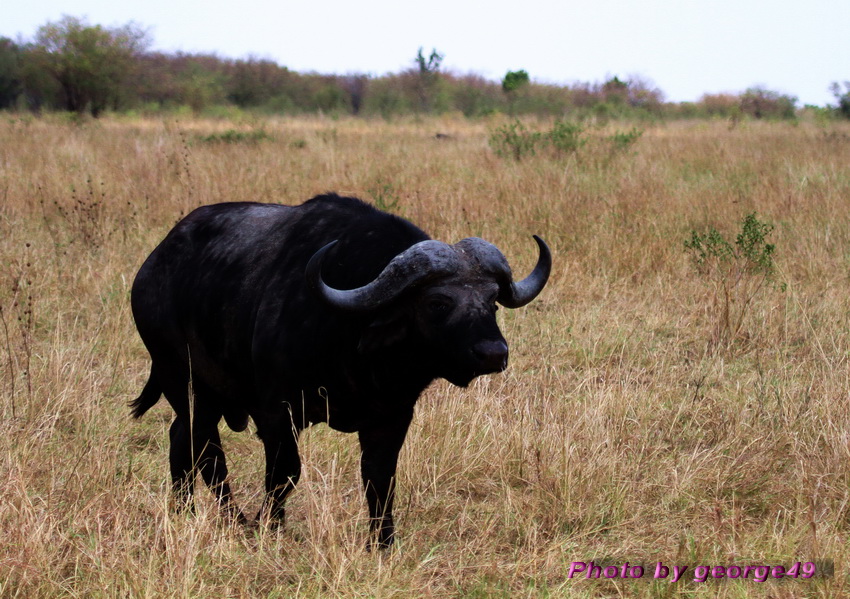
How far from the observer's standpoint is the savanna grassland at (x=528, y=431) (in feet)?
10.0

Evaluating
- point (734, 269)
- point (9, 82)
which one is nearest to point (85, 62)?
point (9, 82)

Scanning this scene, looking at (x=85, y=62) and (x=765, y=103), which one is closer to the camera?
(x=85, y=62)

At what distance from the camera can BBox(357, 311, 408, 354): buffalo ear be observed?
316cm

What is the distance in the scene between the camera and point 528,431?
13.8 feet

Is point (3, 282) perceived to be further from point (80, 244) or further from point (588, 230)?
point (588, 230)

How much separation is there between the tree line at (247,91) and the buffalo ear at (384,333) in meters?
20.7

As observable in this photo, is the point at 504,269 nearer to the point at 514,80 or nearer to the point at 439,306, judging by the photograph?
the point at 439,306

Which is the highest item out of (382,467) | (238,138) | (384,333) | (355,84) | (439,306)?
(355,84)

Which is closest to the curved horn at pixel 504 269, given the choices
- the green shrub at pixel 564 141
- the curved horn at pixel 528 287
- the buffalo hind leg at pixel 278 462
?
the curved horn at pixel 528 287

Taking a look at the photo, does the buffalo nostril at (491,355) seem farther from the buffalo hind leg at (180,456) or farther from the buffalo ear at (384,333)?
the buffalo hind leg at (180,456)

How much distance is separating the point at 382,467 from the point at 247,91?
49.1 metres

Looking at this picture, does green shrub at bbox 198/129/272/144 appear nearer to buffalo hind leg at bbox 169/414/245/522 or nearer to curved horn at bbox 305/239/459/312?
buffalo hind leg at bbox 169/414/245/522

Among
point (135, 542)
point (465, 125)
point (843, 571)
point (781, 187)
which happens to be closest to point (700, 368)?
point (843, 571)

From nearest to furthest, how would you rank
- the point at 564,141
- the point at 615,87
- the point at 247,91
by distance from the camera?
the point at 564,141, the point at 247,91, the point at 615,87
